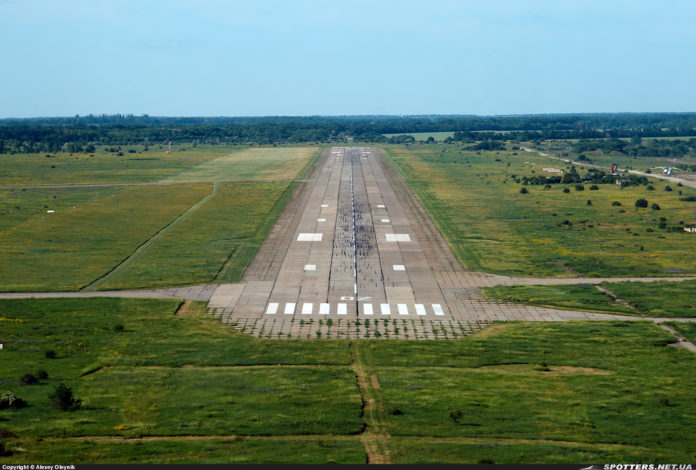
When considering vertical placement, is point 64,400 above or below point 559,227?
below

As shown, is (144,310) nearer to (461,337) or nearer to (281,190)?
(461,337)

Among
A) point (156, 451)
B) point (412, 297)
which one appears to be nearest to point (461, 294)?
point (412, 297)

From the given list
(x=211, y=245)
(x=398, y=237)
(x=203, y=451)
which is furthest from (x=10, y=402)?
(x=398, y=237)

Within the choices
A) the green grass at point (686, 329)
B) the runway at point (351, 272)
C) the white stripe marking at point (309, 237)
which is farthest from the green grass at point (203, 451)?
the white stripe marking at point (309, 237)

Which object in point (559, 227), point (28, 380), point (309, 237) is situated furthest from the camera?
point (559, 227)

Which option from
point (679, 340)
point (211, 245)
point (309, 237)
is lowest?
point (679, 340)

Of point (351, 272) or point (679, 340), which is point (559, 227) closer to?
point (351, 272)

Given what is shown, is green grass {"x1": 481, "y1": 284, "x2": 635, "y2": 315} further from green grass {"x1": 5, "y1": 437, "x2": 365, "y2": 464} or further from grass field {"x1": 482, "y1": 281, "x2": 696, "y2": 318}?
green grass {"x1": 5, "y1": 437, "x2": 365, "y2": 464}
